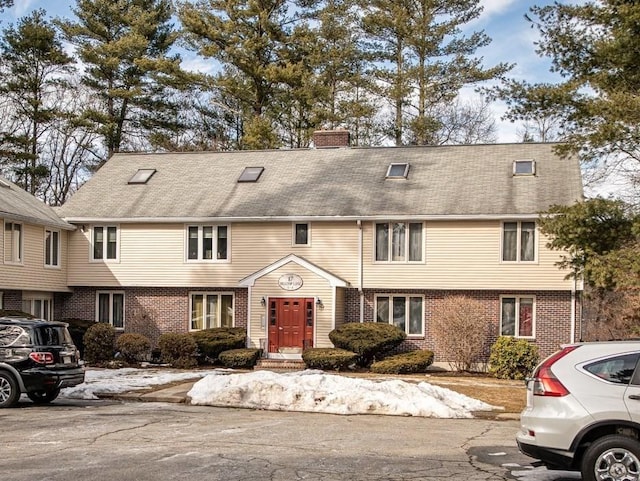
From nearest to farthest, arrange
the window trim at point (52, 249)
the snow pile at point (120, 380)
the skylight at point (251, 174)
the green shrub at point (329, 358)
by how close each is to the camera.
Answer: the snow pile at point (120, 380) < the green shrub at point (329, 358) < the window trim at point (52, 249) < the skylight at point (251, 174)

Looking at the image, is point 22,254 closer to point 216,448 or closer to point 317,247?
point 317,247

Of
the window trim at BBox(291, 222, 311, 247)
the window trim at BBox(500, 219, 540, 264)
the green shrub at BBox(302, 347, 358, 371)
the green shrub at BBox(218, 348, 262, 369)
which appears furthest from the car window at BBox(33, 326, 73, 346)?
the window trim at BBox(500, 219, 540, 264)

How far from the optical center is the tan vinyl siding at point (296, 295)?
1053 inches

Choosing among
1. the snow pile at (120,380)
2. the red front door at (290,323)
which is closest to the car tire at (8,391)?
the snow pile at (120,380)

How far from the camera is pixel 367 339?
83.4 feet

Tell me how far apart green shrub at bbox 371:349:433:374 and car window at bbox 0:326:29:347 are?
11.6 meters

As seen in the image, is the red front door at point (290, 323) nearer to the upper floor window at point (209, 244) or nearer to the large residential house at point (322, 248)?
the large residential house at point (322, 248)

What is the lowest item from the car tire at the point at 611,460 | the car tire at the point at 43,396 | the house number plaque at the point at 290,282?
the car tire at the point at 43,396

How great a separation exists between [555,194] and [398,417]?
13.8 m

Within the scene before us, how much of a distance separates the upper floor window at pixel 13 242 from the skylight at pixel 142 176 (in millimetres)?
5546

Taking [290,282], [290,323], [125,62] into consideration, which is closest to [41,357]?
[290,282]

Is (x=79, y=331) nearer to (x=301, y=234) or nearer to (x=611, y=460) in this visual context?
(x=301, y=234)

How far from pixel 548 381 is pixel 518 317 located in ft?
59.8

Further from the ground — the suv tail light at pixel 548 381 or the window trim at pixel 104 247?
the window trim at pixel 104 247
